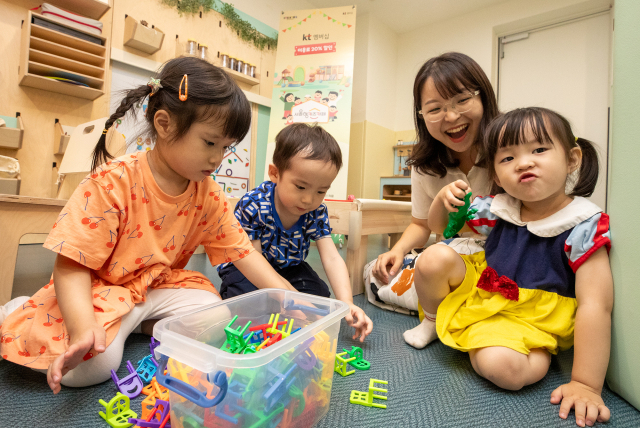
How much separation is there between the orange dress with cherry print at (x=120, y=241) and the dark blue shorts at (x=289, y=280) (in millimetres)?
149

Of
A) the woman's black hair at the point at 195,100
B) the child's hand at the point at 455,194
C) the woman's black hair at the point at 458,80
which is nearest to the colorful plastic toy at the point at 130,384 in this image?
the woman's black hair at the point at 195,100

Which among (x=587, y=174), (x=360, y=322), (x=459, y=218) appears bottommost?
(x=360, y=322)

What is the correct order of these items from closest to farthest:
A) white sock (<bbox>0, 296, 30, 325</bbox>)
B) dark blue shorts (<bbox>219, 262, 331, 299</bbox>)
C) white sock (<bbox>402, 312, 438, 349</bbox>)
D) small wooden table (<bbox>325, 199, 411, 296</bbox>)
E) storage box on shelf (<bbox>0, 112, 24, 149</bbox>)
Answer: white sock (<bbox>0, 296, 30, 325</bbox>) < white sock (<bbox>402, 312, 438, 349</bbox>) < dark blue shorts (<bbox>219, 262, 331, 299</bbox>) < small wooden table (<bbox>325, 199, 411, 296</bbox>) < storage box on shelf (<bbox>0, 112, 24, 149</bbox>)

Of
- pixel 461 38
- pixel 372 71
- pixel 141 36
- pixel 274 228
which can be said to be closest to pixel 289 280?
pixel 274 228

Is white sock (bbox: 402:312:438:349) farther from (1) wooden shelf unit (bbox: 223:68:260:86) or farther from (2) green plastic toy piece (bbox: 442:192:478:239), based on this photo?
(1) wooden shelf unit (bbox: 223:68:260:86)

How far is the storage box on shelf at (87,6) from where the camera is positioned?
2027 mm

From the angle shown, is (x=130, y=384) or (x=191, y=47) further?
(x=191, y=47)

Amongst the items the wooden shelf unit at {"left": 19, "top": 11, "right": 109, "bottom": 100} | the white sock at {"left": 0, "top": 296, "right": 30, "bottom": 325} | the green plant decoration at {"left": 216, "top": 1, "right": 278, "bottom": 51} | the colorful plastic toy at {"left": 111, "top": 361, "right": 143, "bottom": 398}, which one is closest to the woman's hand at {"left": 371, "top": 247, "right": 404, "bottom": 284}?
the colorful plastic toy at {"left": 111, "top": 361, "right": 143, "bottom": 398}

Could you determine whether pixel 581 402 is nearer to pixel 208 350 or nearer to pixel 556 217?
pixel 556 217

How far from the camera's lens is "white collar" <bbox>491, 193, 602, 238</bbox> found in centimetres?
69

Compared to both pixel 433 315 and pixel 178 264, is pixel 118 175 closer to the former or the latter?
pixel 178 264

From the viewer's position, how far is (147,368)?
2.14 ft

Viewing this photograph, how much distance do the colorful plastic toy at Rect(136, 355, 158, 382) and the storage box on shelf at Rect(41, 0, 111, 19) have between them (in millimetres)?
2244

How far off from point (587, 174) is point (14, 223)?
138cm
